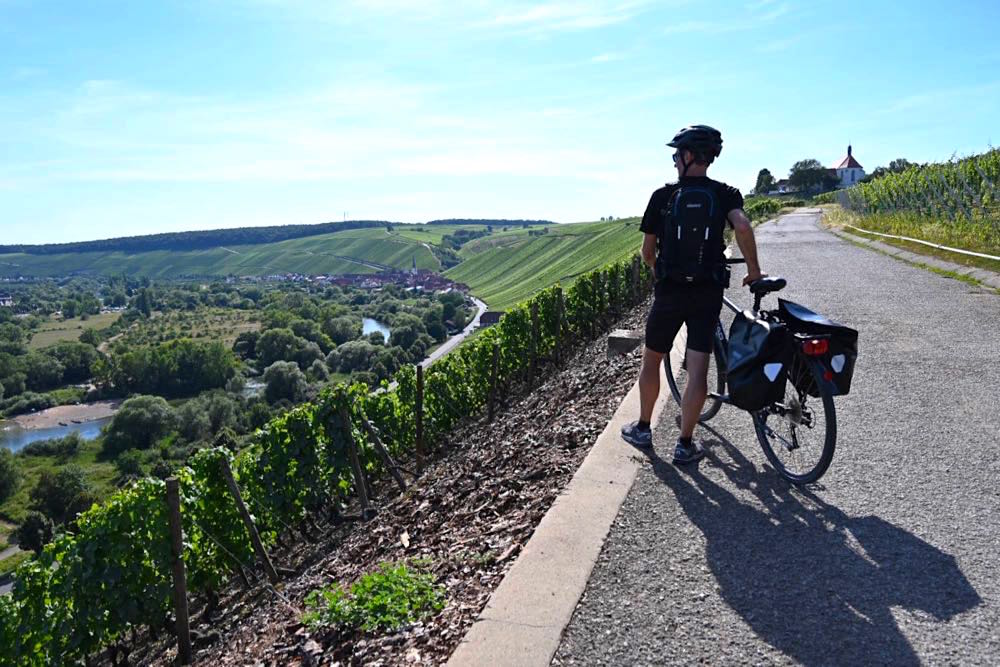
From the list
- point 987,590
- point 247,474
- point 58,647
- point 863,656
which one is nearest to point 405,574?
point 863,656

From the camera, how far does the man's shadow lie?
2.98 metres

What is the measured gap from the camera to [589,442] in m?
5.86

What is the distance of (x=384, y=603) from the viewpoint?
3.61 m

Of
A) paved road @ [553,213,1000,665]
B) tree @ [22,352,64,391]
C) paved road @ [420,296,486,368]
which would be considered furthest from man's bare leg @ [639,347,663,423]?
tree @ [22,352,64,391]

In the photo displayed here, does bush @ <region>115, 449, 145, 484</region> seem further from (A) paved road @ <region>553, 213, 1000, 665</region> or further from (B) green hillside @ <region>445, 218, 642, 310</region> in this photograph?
(A) paved road @ <region>553, 213, 1000, 665</region>

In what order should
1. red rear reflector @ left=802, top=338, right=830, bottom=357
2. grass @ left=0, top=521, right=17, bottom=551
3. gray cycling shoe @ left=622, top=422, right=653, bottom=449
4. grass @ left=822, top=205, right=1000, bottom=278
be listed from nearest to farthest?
red rear reflector @ left=802, top=338, right=830, bottom=357 < gray cycling shoe @ left=622, top=422, right=653, bottom=449 < grass @ left=822, top=205, right=1000, bottom=278 < grass @ left=0, top=521, right=17, bottom=551

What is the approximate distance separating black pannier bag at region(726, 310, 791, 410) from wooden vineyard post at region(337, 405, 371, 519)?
239 inches

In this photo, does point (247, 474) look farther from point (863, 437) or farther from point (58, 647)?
point (863, 437)

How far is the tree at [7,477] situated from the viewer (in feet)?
218

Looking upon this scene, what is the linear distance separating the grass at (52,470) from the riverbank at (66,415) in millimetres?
22236

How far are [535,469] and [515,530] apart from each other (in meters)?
1.17

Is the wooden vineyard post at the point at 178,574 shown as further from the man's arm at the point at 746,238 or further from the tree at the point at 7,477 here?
the tree at the point at 7,477

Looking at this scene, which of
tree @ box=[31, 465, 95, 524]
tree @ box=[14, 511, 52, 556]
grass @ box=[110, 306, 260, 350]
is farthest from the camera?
grass @ box=[110, 306, 260, 350]

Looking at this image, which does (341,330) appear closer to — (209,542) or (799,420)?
(209,542)
